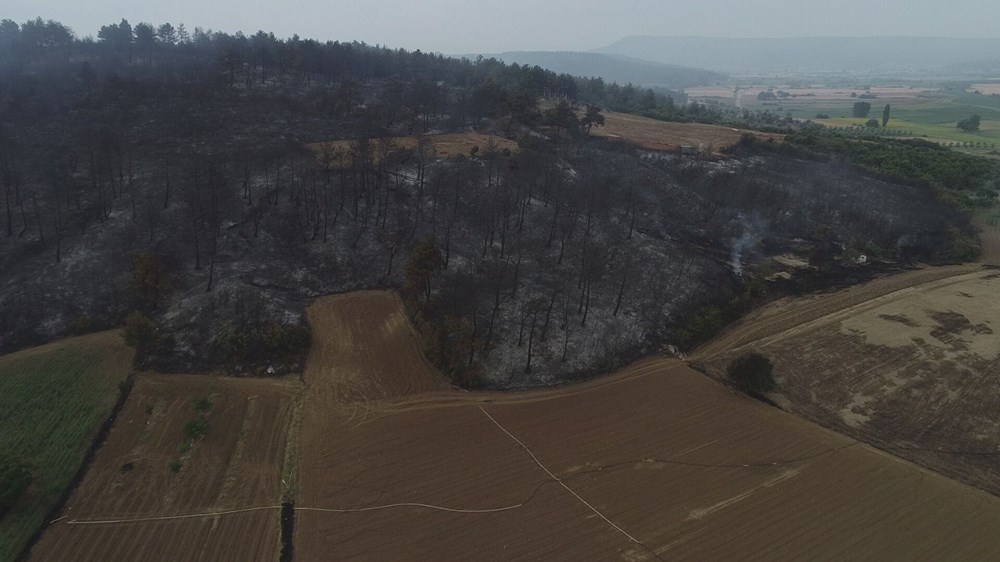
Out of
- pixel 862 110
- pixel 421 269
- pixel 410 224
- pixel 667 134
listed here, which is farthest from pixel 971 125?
pixel 421 269

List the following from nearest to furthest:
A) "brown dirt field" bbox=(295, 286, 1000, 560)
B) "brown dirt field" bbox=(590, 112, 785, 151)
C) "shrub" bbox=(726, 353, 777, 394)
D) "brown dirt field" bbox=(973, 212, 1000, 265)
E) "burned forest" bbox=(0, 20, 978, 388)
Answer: "brown dirt field" bbox=(295, 286, 1000, 560)
"shrub" bbox=(726, 353, 777, 394)
"burned forest" bbox=(0, 20, 978, 388)
"brown dirt field" bbox=(973, 212, 1000, 265)
"brown dirt field" bbox=(590, 112, 785, 151)

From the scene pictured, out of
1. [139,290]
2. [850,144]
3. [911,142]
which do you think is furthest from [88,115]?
[911,142]

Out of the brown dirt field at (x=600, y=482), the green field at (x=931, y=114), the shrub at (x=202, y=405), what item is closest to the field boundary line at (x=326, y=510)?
the brown dirt field at (x=600, y=482)

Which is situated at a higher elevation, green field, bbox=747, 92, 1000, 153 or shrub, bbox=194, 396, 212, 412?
green field, bbox=747, 92, 1000, 153

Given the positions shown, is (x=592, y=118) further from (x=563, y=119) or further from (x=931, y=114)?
(x=931, y=114)

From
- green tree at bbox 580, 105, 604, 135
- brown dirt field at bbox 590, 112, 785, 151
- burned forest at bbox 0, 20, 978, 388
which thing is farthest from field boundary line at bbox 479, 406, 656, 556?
brown dirt field at bbox 590, 112, 785, 151

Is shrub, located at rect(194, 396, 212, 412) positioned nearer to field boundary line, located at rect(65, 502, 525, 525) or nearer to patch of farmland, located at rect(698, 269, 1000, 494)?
field boundary line, located at rect(65, 502, 525, 525)
